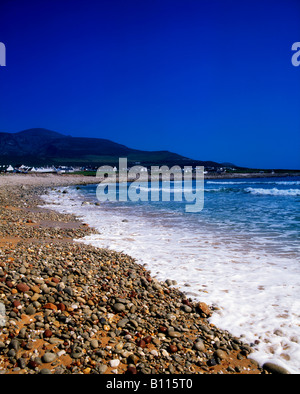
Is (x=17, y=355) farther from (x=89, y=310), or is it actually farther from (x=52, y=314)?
(x=89, y=310)

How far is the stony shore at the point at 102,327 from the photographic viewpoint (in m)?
2.79

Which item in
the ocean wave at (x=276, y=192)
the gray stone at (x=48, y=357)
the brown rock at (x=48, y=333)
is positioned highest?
the ocean wave at (x=276, y=192)

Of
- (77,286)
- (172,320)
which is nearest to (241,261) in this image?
(172,320)

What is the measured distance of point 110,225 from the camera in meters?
10.8

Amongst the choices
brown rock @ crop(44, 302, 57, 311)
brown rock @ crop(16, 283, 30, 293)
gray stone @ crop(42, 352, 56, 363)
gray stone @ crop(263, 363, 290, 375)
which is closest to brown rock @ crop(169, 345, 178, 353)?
gray stone @ crop(263, 363, 290, 375)

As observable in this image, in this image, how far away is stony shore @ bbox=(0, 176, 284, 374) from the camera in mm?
2785

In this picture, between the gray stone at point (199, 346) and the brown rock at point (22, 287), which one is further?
the brown rock at point (22, 287)

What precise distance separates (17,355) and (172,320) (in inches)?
70.8

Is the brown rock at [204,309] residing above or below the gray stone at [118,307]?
below

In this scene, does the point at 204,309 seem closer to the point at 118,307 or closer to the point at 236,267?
the point at 118,307
